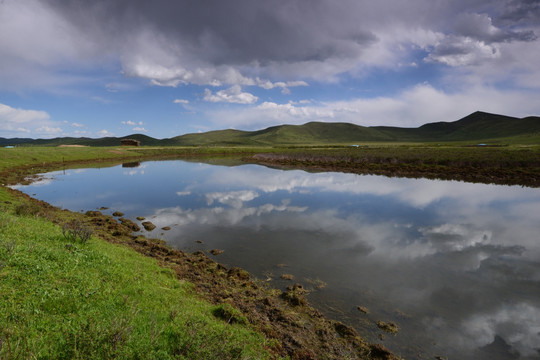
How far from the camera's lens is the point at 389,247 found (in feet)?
53.8

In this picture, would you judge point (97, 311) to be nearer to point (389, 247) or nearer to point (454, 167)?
point (389, 247)

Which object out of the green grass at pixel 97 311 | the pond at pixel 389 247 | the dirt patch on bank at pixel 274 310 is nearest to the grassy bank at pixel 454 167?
the pond at pixel 389 247

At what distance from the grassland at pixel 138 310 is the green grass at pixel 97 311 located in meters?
0.03

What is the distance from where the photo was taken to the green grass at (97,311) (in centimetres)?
552

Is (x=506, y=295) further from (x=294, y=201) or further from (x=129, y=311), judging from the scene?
(x=294, y=201)

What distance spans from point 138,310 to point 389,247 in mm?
14536

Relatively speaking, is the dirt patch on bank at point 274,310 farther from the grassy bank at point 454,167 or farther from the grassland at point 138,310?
the grassy bank at point 454,167

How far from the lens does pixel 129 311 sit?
6.99 m

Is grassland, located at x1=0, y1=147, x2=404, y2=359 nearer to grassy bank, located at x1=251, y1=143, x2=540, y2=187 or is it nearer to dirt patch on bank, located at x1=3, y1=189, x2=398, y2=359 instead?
dirt patch on bank, located at x1=3, y1=189, x2=398, y2=359

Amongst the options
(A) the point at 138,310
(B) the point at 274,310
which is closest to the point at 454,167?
(B) the point at 274,310

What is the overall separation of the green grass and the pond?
4.61 metres

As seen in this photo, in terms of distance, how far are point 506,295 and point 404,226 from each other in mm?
9174

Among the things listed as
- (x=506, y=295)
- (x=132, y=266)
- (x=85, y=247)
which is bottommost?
(x=506, y=295)

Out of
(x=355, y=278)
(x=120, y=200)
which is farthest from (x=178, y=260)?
(x=120, y=200)
